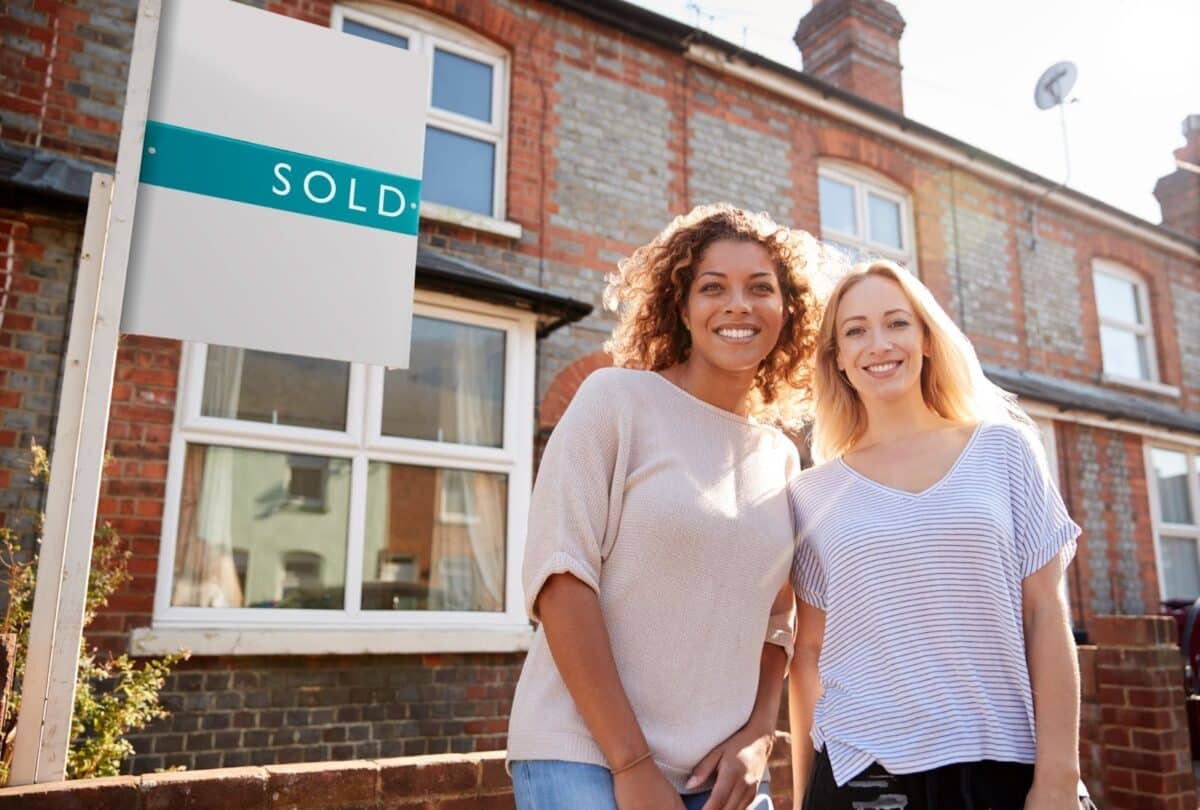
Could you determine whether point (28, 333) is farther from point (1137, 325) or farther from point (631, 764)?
point (1137, 325)

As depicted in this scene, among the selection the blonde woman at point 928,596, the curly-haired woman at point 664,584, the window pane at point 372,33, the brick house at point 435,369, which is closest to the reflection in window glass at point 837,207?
the brick house at point 435,369

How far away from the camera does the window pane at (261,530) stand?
15.2 ft

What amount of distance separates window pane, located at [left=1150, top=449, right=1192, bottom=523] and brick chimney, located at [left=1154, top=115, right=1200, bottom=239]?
3.89 metres

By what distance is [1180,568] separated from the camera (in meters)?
9.70

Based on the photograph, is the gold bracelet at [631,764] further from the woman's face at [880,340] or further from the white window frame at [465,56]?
the white window frame at [465,56]

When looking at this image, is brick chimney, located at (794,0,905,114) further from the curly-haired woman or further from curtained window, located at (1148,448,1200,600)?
the curly-haired woman

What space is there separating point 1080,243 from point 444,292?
8.06m

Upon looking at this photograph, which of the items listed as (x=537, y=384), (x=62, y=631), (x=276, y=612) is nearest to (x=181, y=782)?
(x=62, y=631)

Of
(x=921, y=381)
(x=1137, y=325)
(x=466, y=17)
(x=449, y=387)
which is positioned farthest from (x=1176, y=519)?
(x=921, y=381)

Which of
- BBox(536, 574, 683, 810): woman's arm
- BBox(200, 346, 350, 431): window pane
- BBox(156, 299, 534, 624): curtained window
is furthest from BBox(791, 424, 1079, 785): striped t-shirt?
BBox(200, 346, 350, 431): window pane

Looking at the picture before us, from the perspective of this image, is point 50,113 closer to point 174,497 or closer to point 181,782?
point 174,497

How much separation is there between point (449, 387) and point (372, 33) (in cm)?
263

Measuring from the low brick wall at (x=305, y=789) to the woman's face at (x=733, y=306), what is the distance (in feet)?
4.75

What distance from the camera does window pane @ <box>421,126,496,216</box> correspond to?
6.16m
